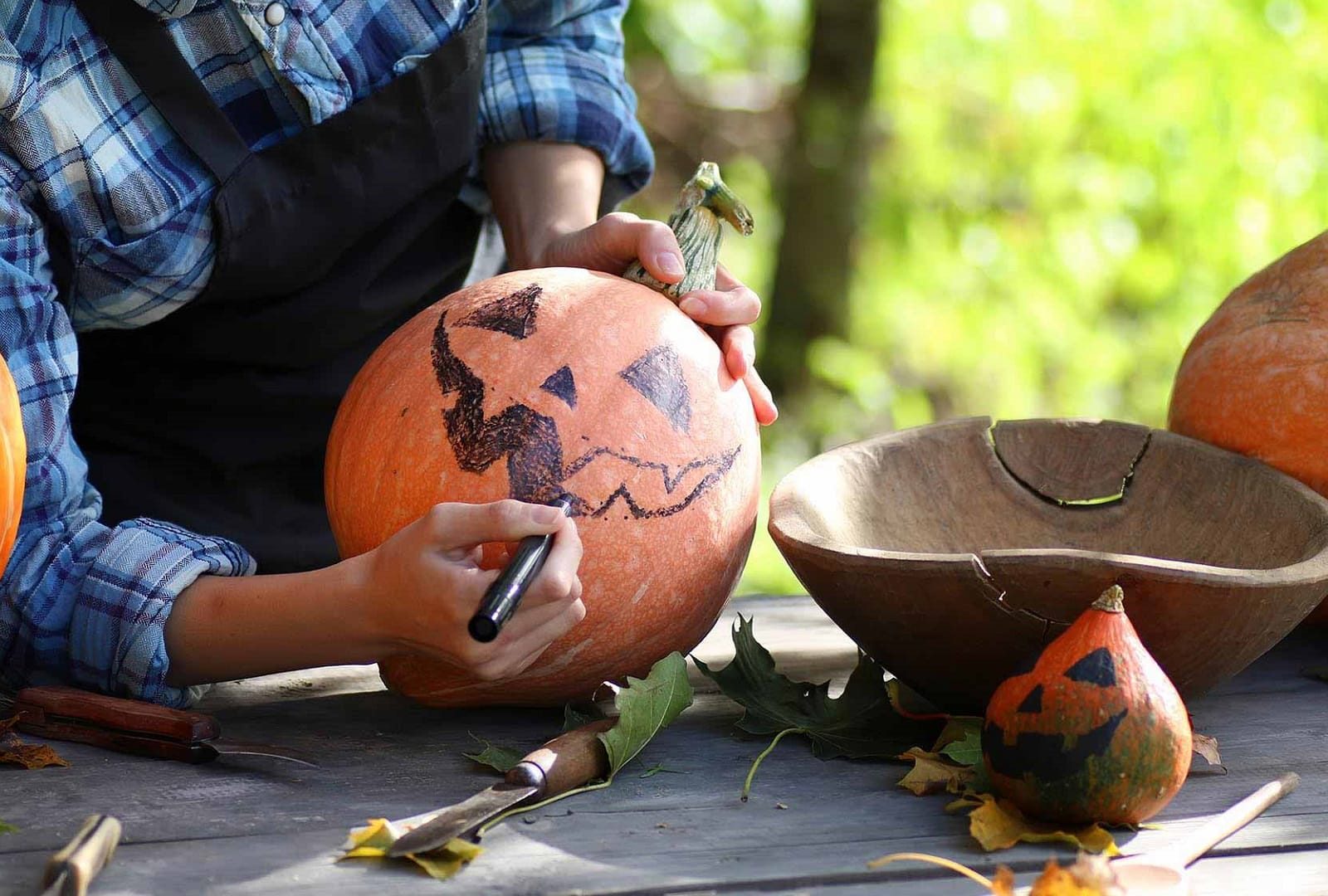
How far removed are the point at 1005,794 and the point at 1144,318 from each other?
19.9 ft

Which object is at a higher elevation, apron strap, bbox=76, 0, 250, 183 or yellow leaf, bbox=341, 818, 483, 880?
apron strap, bbox=76, 0, 250, 183

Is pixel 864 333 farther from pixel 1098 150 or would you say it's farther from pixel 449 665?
pixel 449 665

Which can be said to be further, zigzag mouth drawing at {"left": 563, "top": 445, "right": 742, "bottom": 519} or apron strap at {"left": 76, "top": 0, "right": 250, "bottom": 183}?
apron strap at {"left": 76, "top": 0, "right": 250, "bottom": 183}

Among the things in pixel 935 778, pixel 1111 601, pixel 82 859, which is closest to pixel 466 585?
pixel 82 859

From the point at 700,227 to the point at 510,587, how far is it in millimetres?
693

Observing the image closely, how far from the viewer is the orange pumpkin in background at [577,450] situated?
1.64 m

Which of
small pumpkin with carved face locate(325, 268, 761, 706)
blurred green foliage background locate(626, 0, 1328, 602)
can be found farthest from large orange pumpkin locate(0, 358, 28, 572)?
blurred green foliage background locate(626, 0, 1328, 602)

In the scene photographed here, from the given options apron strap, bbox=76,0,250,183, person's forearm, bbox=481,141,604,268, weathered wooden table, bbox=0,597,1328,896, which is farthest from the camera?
person's forearm, bbox=481,141,604,268

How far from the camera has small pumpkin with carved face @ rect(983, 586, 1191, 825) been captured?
138 cm

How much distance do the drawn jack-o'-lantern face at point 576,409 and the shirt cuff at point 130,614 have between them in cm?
40

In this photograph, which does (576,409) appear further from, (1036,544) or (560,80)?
(560,80)

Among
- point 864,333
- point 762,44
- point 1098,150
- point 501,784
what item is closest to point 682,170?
point 762,44

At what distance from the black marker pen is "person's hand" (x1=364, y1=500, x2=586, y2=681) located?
0.01m

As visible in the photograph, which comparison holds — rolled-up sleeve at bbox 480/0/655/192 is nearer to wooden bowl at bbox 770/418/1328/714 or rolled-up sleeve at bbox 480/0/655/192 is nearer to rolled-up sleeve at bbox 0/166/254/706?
wooden bowl at bbox 770/418/1328/714
